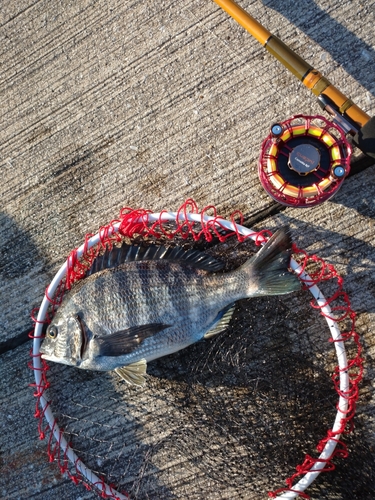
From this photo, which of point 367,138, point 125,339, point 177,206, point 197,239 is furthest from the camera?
point 177,206

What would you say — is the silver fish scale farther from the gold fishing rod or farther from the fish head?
the gold fishing rod

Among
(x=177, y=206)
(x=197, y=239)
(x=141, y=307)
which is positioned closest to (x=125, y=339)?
(x=141, y=307)

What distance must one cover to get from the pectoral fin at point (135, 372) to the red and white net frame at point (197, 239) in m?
0.47

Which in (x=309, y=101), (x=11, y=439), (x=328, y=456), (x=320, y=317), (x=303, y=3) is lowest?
(x=328, y=456)

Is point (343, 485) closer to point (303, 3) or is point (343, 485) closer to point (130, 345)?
point (130, 345)

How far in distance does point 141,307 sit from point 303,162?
110 centimetres

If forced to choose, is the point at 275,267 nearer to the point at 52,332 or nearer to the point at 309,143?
the point at 309,143

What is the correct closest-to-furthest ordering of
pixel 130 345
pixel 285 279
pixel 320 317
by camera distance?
1. pixel 285 279
2. pixel 130 345
3. pixel 320 317

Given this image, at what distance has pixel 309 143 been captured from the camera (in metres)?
2.25

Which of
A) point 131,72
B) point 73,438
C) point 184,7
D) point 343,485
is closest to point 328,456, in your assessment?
point 343,485

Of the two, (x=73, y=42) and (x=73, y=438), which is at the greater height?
(x=73, y=42)

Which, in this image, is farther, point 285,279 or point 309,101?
point 309,101

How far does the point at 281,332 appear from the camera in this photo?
2.43 metres

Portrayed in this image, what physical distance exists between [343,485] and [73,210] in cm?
217
